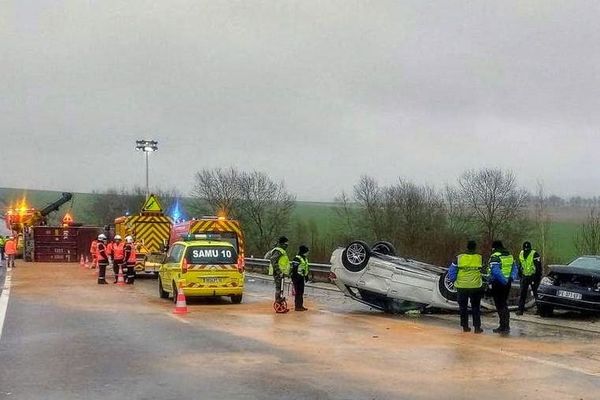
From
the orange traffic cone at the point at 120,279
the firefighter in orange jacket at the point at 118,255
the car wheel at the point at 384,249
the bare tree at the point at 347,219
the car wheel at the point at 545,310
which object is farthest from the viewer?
the bare tree at the point at 347,219

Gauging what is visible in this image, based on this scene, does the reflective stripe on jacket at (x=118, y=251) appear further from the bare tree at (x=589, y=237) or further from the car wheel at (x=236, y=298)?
the bare tree at (x=589, y=237)

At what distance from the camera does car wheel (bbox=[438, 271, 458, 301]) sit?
1575cm

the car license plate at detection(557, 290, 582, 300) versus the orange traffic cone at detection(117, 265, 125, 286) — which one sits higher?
the car license plate at detection(557, 290, 582, 300)

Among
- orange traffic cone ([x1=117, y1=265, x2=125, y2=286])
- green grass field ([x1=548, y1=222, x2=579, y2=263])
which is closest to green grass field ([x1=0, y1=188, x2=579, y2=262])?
green grass field ([x1=548, y1=222, x2=579, y2=263])

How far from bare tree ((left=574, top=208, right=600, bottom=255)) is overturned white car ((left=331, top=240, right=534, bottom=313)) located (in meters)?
24.4

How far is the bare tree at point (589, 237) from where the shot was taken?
38406 millimetres

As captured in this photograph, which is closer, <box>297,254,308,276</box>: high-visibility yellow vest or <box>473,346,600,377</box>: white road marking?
<box>473,346,600,377</box>: white road marking

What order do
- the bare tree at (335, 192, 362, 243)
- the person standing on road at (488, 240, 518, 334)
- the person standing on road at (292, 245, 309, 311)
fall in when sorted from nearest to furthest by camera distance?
the person standing on road at (488, 240, 518, 334) → the person standing on road at (292, 245, 309, 311) → the bare tree at (335, 192, 362, 243)

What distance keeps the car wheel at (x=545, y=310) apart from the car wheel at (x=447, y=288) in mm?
1879

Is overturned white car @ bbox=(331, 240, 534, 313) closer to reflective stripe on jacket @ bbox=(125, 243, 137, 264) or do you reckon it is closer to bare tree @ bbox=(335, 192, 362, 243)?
reflective stripe on jacket @ bbox=(125, 243, 137, 264)

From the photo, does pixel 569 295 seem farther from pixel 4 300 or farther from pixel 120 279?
pixel 120 279

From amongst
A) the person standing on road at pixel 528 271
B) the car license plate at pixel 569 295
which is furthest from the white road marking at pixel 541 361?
the person standing on road at pixel 528 271

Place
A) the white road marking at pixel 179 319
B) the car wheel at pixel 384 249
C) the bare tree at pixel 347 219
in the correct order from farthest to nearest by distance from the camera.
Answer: the bare tree at pixel 347 219, the car wheel at pixel 384 249, the white road marking at pixel 179 319

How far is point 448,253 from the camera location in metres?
49.5
